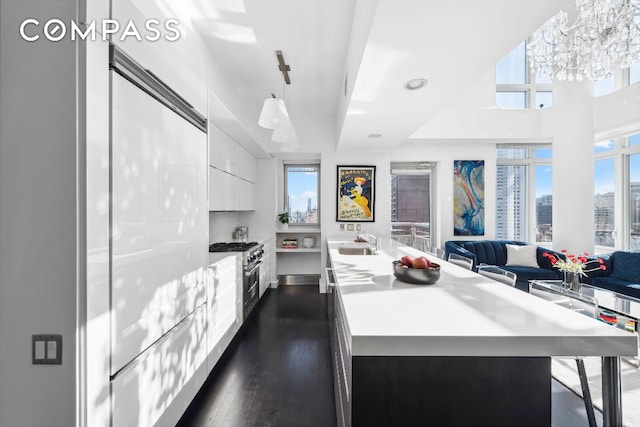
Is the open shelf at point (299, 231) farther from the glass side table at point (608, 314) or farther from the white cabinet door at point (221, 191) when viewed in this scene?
the glass side table at point (608, 314)

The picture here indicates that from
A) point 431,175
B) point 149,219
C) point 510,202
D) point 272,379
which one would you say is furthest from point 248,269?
point 510,202

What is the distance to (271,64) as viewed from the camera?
119 inches

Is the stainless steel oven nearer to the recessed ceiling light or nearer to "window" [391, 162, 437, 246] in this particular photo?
Answer: the recessed ceiling light

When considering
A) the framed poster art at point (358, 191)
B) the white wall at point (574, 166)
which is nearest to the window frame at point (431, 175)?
the framed poster art at point (358, 191)

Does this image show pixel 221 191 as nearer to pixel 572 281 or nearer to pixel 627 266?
pixel 572 281

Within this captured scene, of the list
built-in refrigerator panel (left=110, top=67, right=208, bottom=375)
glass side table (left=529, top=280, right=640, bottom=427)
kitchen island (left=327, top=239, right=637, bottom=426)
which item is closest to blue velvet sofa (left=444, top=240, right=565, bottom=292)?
glass side table (left=529, top=280, right=640, bottom=427)

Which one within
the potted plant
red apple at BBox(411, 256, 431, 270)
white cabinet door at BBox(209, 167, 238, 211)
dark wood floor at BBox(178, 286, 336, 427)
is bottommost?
dark wood floor at BBox(178, 286, 336, 427)

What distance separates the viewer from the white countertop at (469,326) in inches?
37.3

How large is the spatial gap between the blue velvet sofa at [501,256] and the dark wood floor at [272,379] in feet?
8.46

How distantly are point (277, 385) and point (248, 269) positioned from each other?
1.42 m

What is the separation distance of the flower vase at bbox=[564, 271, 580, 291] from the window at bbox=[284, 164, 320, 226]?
361 centimetres

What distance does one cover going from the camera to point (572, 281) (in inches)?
113

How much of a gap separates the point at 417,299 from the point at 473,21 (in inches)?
55.7
